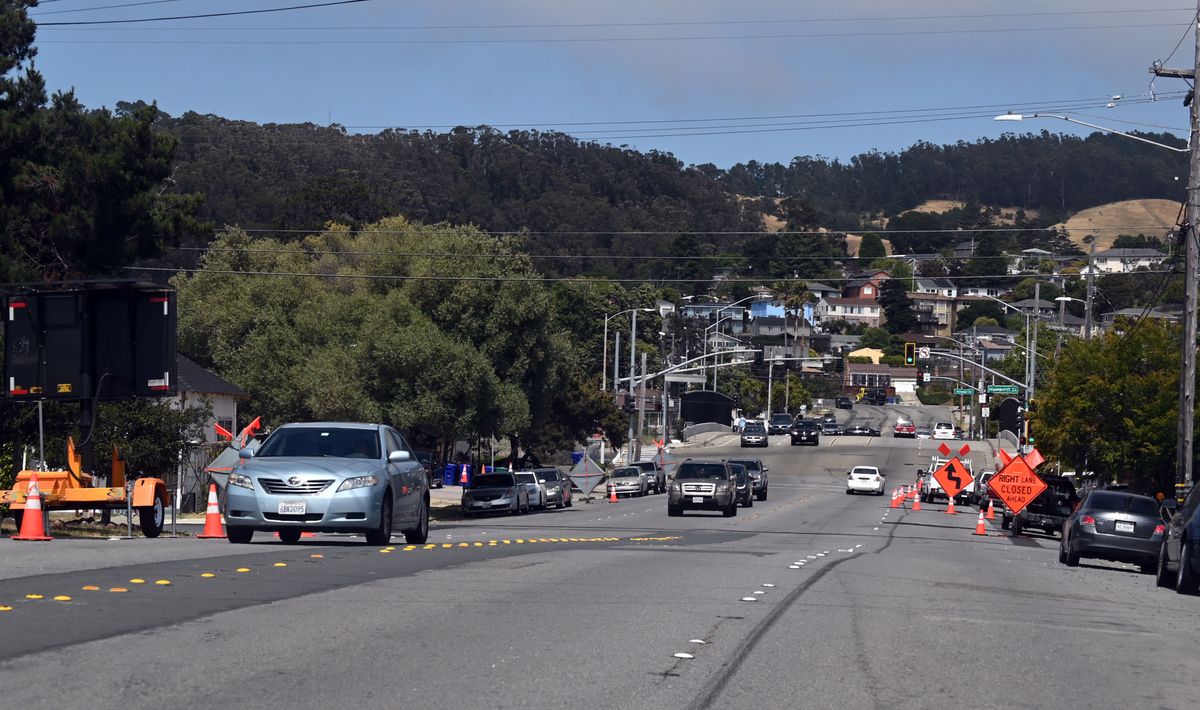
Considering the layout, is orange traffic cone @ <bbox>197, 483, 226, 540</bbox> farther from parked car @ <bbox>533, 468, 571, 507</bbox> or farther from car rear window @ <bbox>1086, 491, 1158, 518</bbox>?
parked car @ <bbox>533, 468, 571, 507</bbox>

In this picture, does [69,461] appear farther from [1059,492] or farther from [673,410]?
[673,410]

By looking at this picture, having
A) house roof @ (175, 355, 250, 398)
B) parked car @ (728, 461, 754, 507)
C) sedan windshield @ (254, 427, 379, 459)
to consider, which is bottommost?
parked car @ (728, 461, 754, 507)

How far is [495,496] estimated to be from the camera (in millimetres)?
43688

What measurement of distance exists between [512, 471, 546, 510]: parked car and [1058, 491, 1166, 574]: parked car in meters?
24.5

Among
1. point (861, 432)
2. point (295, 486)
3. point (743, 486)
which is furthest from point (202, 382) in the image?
point (861, 432)

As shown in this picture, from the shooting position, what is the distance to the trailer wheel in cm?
2134

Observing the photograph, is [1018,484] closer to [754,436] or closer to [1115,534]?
[1115,534]

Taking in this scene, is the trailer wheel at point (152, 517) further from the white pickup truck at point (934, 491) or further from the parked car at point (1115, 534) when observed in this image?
the white pickup truck at point (934, 491)

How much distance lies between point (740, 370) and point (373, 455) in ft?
410

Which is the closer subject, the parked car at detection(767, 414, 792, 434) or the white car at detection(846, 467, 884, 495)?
the white car at detection(846, 467, 884, 495)

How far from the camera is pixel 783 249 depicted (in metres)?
187

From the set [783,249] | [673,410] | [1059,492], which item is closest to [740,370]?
[673,410]

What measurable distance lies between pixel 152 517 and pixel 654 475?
4131 cm

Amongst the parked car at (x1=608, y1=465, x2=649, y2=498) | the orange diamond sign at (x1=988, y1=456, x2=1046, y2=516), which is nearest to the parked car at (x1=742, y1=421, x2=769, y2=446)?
the parked car at (x1=608, y1=465, x2=649, y2=498)
